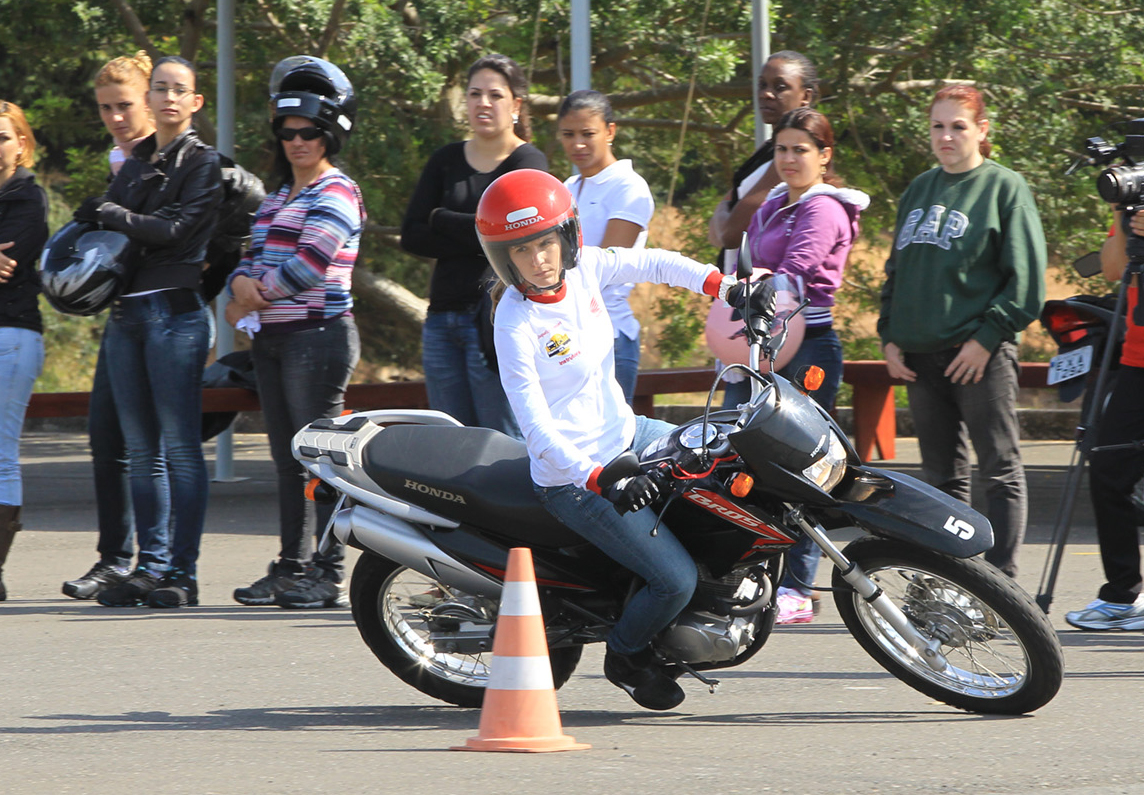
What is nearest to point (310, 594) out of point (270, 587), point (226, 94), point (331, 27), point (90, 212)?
point (270, 587)

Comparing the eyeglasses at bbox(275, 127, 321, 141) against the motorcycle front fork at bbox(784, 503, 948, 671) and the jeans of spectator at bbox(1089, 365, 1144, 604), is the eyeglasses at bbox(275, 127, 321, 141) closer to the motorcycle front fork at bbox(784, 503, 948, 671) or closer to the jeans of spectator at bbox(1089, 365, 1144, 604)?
the motorcycle front fork at bbox(784, 503, 948, 671)

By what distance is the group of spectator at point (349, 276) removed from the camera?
603 centimetres

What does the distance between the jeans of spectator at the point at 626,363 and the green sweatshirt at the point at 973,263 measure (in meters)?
1.18

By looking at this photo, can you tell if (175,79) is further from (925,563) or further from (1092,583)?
(1092,583)

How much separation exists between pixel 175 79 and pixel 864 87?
8367 mm

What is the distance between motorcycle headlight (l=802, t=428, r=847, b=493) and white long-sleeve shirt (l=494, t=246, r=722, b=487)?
22.4 inches

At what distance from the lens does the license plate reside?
6.38 metres

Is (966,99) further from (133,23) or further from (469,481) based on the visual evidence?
(133,23)

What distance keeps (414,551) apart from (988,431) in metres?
2.49

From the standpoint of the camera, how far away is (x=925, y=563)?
441 cm

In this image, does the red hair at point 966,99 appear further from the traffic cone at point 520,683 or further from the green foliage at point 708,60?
the green foliage at point 708,60

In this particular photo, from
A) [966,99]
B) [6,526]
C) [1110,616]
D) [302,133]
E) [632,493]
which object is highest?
[966,99]

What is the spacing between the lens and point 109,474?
690 centimetres

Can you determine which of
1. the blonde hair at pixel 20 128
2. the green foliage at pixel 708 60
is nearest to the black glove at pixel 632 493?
the blonde hair at pixel 20 128
